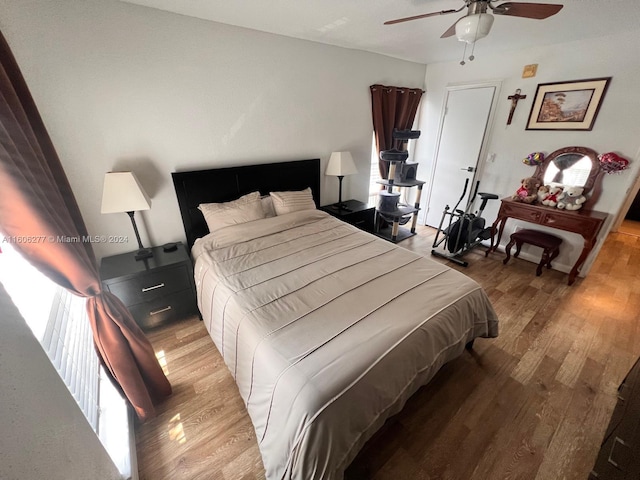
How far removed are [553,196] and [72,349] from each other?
4038 mm

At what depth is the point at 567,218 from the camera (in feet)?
8.40

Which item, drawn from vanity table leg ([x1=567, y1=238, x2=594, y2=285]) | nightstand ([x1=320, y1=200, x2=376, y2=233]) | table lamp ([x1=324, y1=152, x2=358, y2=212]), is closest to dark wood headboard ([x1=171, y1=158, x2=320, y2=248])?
table lamp ([x1=324, y1=152, x2=358, y2=212])

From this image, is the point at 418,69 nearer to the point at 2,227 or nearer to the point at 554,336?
the point at 554,336

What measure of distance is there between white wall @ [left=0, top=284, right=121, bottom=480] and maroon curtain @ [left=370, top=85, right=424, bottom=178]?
3.54 meters

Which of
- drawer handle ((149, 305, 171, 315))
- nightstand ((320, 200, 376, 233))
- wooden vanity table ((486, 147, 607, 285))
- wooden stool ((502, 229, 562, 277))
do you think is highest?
wooden vanity table ((486, 147, 607, 285))

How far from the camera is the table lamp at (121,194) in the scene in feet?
5.76

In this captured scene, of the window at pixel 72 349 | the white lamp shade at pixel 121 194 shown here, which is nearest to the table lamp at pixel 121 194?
the white lamp shade at pixel 121 194

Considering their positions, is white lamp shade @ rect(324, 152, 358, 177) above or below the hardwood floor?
above

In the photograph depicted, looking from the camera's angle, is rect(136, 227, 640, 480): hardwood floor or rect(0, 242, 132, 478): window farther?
rect(136, 227, 640, 480): hardwood floor

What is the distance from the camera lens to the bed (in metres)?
1.01

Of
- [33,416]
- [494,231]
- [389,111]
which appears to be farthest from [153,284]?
[494,231]

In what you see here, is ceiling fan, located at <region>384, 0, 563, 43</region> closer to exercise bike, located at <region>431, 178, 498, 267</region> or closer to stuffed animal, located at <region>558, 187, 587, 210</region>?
exercise bike, located at <region>431, 178, 498, 267</region>

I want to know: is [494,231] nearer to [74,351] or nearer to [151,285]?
[151,285]

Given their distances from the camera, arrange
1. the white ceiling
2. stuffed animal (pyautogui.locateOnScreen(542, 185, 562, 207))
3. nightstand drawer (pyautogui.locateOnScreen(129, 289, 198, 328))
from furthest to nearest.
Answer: stuffed animal (pyautogui.locateOnScreen(542, 185, 562, 207)) < nightstand drawer (pyautogui.locateOnScreen(129, 289, 198, 328)) < the white ceiling
